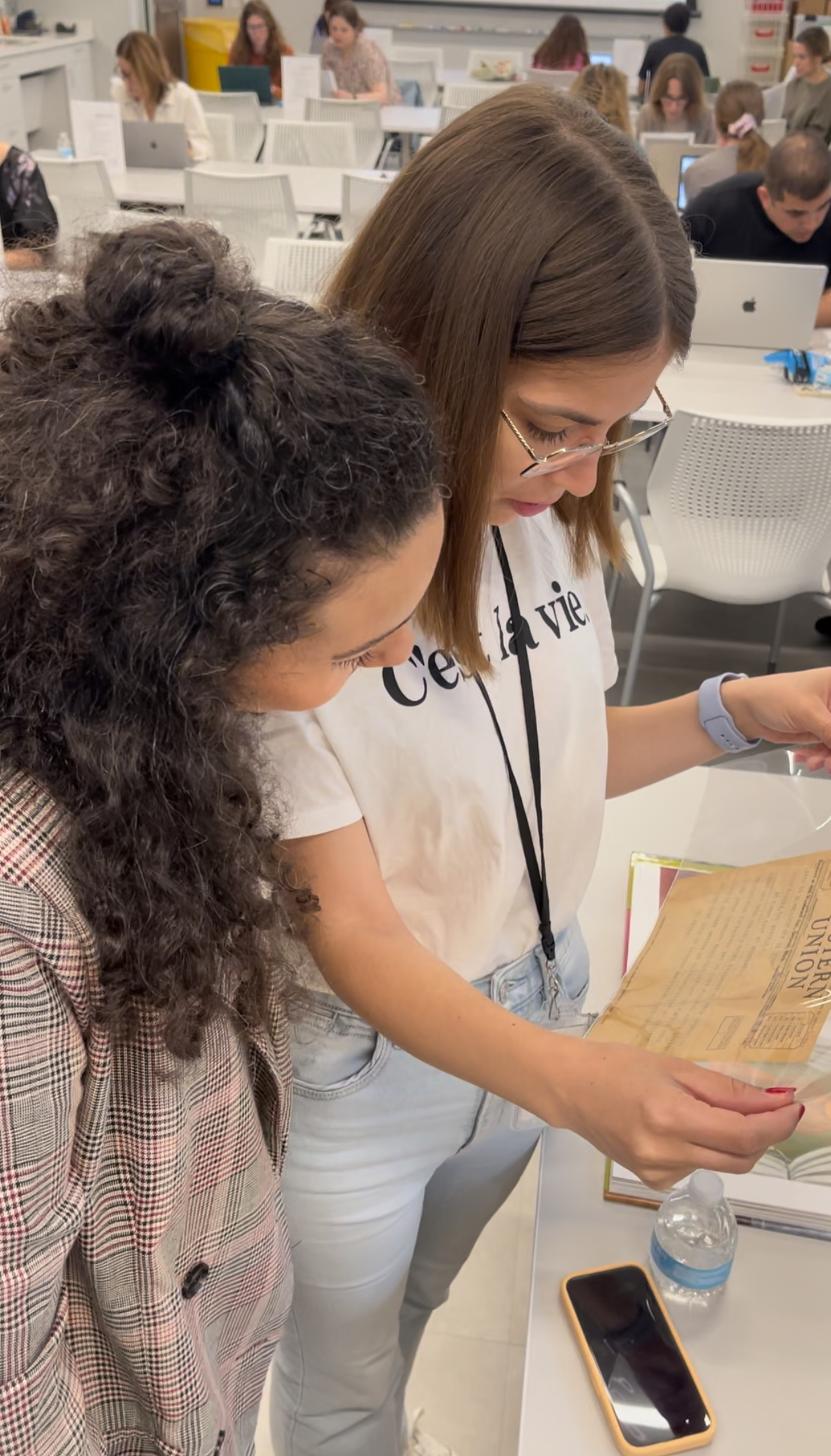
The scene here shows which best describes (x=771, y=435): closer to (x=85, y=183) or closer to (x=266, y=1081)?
(x=266, y=1081)

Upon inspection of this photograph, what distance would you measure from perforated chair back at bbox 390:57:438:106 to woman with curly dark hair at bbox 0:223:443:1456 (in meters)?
9.75

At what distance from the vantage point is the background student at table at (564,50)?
8078mm

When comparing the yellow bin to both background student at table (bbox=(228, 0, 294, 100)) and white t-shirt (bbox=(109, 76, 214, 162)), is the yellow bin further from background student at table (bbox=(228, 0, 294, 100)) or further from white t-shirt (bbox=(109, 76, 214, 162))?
white t-shirt (bbox=(109, 76, 214, 162))

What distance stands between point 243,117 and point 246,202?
3315mm

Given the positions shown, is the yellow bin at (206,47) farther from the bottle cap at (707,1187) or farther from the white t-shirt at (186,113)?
the bottle cap at (707,1187)

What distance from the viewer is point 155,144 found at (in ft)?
19.2

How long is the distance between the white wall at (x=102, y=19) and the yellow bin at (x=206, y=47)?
25.4 inches

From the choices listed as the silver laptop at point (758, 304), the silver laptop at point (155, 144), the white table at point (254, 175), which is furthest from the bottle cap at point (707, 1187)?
the silver laptop at point (155, 144)

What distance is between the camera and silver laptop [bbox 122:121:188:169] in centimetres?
578

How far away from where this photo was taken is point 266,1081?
2.68ft

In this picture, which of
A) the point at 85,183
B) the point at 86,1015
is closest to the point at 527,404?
the point at 86,1015

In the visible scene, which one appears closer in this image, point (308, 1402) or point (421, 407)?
point (421, 407)

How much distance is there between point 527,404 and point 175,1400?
0.71 metres

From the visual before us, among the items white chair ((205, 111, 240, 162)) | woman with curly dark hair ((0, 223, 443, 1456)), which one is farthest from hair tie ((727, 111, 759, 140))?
woman with curly dark hair ((0, 223, 443, 1456))
